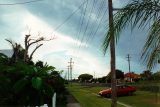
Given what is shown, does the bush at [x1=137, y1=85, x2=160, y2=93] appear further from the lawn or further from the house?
the house

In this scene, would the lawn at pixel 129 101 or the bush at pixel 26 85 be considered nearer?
the bush at pixel 26 85

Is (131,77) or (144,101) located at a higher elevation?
(131,77)

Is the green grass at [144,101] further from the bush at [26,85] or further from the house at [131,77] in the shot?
the house at [131,77]

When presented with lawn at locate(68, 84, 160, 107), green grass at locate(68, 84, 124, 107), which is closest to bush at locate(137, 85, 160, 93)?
lawn at locate(68, 84, 160, 107)

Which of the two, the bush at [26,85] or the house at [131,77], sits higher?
the house at [131,77]

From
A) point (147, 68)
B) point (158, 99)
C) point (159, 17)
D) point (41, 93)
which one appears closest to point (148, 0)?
point (159, 17)

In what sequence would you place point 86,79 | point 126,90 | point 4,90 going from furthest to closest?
point 86,79, point 126,90, point 4,90

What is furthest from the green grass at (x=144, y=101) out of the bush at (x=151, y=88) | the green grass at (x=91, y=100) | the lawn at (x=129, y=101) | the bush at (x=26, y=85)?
the bush at (x=26, y=85)

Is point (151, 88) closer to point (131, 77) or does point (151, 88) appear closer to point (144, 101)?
point (144, 101)

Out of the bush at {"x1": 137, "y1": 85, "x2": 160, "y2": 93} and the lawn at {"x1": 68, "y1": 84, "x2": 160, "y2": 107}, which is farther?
the bush at {"x1": 137, "y1": 85, "x2": 160, "y2": 93}

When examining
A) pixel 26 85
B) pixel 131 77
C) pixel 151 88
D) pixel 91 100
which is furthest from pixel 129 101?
pixel 131 77

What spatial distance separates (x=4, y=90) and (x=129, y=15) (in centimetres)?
504

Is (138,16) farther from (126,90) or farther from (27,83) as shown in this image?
(126,90)

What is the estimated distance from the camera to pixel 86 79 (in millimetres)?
185500
